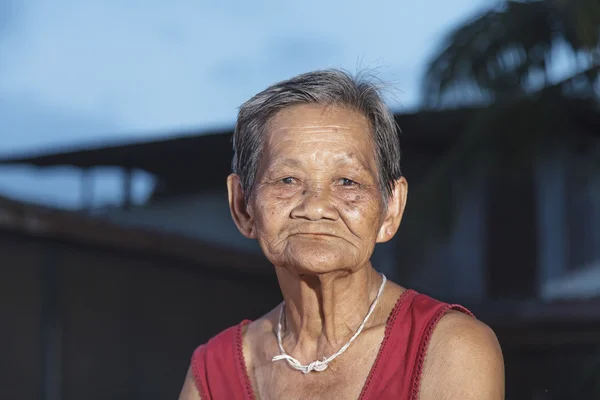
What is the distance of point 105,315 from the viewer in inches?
356

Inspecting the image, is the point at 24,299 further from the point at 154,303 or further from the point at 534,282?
the point at 534,282

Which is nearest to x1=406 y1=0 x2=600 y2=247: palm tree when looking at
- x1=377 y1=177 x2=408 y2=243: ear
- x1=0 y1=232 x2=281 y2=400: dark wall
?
x1=0 y1=232 x2=281 y2=400: dark wall

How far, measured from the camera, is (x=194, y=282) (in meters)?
10.3

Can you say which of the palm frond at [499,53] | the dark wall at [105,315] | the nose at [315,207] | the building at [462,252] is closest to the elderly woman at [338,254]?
the nose at [315,207]

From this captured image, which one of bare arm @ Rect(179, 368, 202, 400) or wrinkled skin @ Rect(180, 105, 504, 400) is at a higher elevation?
wrinkled skin @ Rect(180, 105, 504, 400)

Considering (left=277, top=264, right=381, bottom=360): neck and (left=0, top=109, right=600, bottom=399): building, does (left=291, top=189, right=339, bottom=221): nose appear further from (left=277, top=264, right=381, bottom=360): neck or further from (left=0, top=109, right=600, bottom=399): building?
(left=0, top=109, right=600, bottom=399): building

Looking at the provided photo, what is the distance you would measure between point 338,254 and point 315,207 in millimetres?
126

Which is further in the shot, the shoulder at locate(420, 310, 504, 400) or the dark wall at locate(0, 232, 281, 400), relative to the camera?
the dark wall at locate(0, 232, 281, 400)

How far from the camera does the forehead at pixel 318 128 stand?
6.93 ft

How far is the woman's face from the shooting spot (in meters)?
2.08

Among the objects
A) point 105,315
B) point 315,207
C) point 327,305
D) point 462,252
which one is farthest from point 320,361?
point 462,252

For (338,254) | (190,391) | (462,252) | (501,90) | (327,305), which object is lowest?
(462,252)

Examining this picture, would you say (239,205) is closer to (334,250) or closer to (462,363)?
(334,250)

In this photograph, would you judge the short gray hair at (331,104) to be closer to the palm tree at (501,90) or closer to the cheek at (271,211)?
the cheek at (271,211)
